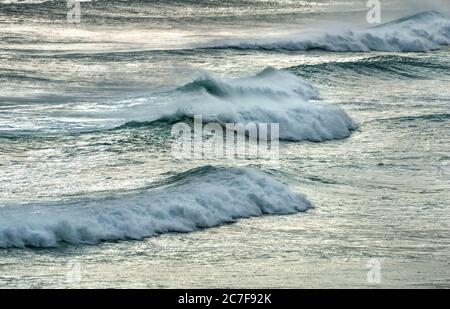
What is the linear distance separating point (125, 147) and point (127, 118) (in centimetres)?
287

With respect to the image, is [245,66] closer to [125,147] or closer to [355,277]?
[125,147]

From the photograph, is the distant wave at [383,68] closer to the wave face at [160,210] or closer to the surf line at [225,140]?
the surf line at [225,140]

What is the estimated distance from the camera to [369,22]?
44.0 metres

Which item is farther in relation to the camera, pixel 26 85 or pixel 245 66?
pixel 245 66

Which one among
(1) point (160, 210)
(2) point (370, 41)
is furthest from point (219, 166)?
(2) point (370, 41)

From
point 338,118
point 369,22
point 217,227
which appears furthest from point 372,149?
point 369,22

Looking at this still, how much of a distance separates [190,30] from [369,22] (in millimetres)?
7544

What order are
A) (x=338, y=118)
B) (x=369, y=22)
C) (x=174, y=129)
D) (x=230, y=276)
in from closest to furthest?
(x=230, y=276) < (x=174, y=129) < (x=338, y=118) < (x=369, y=22)

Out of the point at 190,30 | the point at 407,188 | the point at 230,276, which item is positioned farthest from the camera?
the point at 190,30
